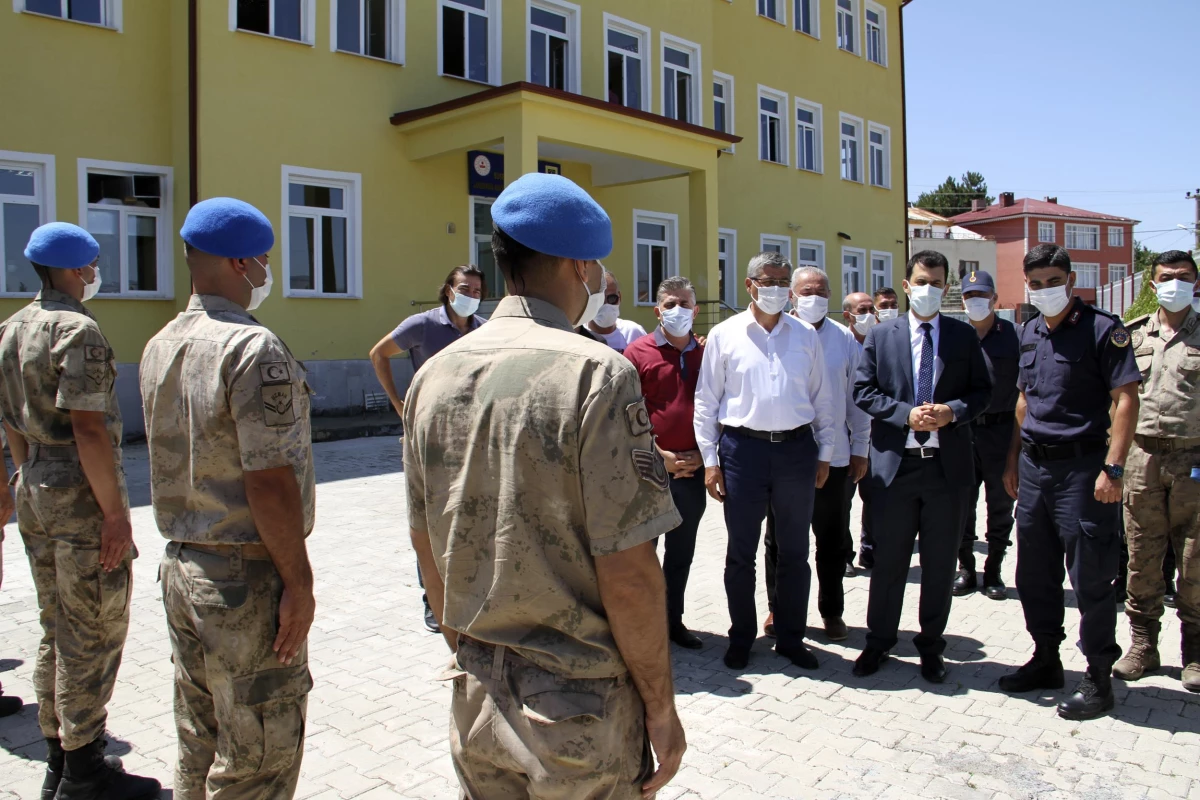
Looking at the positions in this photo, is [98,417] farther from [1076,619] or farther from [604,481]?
[1076,619]

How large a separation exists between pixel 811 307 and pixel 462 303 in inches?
81.5

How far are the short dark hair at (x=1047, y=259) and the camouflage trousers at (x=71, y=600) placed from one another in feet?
14.0

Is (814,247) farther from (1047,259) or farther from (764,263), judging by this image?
(1047,259)

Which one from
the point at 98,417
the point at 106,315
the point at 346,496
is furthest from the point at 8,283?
the point at 98,417

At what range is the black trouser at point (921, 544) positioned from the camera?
4629mm

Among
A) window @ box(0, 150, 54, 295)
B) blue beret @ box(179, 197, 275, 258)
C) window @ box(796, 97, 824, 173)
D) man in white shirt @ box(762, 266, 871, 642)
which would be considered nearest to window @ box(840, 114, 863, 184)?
window @ box(796, 97, 824, 173)

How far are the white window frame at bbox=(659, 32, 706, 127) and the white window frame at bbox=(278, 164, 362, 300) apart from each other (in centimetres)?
774

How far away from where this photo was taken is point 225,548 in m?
2.54

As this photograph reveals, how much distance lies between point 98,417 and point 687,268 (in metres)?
18.1

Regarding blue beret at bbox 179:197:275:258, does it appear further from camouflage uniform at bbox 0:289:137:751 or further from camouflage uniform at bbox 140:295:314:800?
camouflage uniform at bbox 0:289:137:751

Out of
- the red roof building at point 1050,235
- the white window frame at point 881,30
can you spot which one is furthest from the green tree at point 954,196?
the white window frame at point 881,30

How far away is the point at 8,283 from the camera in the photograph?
1216 centimetres

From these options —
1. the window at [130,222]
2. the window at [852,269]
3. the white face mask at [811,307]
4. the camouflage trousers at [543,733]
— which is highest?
the window at [852,269]

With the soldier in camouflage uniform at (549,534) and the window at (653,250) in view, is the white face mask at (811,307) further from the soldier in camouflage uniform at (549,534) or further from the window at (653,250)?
the window at (653,250)
